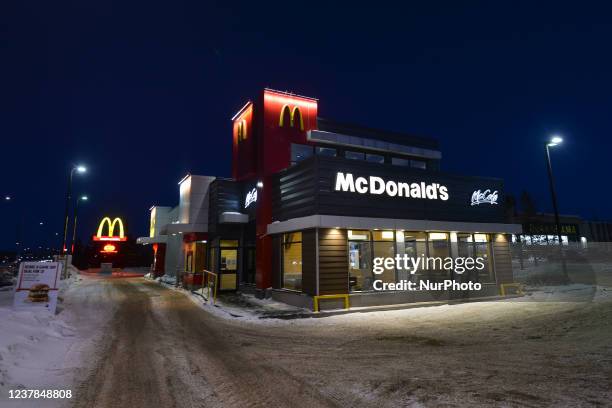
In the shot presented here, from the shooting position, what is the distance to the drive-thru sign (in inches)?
487

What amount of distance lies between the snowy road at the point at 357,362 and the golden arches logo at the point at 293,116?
12.1m

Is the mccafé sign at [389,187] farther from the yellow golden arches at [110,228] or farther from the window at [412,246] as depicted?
the yellow golden arches at [110,228]

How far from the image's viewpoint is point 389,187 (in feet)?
58.1

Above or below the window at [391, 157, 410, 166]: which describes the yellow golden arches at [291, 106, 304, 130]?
above

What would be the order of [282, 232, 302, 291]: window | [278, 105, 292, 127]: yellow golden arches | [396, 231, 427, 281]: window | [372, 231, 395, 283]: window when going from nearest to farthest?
[372, 231, 395, 283]: window, [282, 232, 302, 291]: window, [396, 231, 427, 281]: window, [278, 105, 292, 127]: yellow golden arches

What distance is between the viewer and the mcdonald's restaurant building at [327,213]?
52.7ft

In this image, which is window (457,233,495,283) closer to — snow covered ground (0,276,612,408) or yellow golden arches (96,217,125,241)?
snow covered ground (0,276,612,408)

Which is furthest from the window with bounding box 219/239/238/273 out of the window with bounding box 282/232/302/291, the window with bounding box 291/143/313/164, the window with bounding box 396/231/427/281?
the window with bounding box 396/231/427/281

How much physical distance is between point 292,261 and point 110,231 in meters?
51.9

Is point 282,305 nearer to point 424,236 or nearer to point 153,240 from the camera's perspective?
point 424,236

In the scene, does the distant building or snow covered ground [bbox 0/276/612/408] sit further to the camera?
the distant building

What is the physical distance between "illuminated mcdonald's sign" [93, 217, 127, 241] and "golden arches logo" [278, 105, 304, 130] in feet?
159

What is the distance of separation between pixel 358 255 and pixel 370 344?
A: 6.97 m

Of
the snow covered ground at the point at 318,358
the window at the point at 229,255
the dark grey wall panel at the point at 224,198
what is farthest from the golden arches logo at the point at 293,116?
the snow covered ground at the point at 318,358
